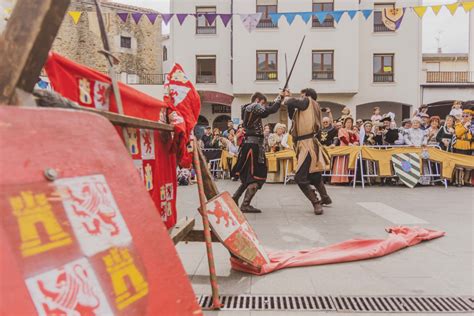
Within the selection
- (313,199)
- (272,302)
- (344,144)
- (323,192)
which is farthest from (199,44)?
(272,302)

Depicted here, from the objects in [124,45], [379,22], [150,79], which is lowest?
[150,79]

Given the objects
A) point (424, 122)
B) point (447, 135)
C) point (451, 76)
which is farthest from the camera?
point (451, 76)

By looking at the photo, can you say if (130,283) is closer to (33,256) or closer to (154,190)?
(33,256)

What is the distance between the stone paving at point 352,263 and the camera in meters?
3.38

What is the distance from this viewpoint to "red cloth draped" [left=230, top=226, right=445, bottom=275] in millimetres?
3768

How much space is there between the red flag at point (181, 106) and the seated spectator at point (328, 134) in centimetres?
842

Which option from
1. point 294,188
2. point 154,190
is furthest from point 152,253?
point 294,188

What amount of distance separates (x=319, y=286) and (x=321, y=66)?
2336cm

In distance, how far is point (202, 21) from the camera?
26.4m

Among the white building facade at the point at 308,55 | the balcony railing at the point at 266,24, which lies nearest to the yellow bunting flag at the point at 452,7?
the white building facade at the point at 308,55

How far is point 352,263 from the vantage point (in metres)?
4.00

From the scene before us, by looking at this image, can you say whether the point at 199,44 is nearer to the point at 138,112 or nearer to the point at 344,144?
the point at 344,144

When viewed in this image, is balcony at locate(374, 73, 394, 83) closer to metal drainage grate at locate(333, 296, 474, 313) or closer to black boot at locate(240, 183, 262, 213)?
black boot at locate(240, 183, 262, 213)

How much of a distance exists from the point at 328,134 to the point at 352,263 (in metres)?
7.69
